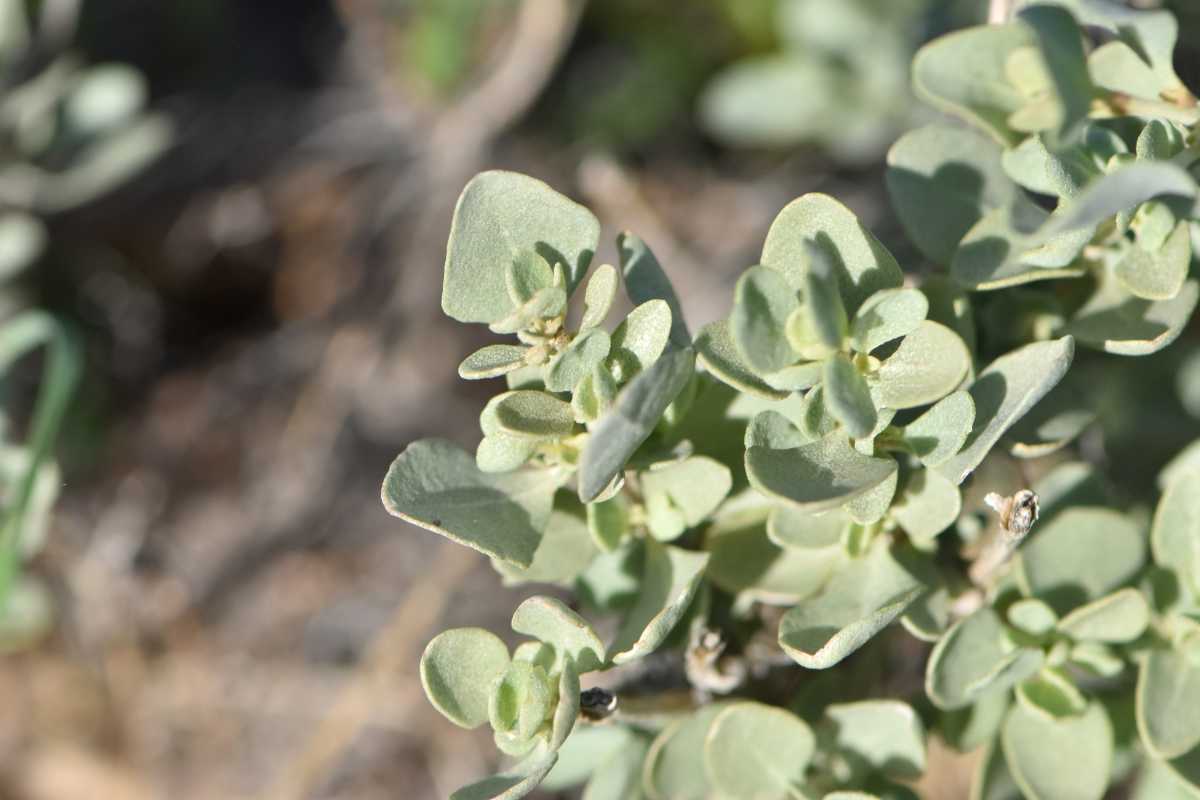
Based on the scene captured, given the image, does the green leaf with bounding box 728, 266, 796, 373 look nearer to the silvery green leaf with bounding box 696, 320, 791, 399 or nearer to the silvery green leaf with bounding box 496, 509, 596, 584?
the silvery green leaf with bounding box 696, 320, 791, 399

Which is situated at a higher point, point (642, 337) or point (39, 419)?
point (642, 337)

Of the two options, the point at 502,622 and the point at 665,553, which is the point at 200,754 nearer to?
the point at 502,622

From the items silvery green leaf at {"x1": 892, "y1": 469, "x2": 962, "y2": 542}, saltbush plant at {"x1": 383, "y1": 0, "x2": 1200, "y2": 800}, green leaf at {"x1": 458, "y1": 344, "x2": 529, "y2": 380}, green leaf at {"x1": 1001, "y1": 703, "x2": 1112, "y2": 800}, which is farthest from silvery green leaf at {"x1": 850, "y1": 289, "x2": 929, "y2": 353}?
green leaf at {"x1": 1001, "y1": 703, "x2": 1112, "y2": 800}

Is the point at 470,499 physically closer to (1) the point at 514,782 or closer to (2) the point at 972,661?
(1) the point at 514,782

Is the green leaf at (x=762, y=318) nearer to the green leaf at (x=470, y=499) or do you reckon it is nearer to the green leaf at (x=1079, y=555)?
the green leaf at (x=470, y=499)

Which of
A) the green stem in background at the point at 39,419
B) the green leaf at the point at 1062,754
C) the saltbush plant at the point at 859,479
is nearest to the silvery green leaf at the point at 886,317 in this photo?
the saltbush plant at the point at 859,479

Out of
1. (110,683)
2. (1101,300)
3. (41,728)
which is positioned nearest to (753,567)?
(1101,300)

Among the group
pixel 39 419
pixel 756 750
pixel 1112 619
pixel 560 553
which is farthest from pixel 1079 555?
pixel 39 419
